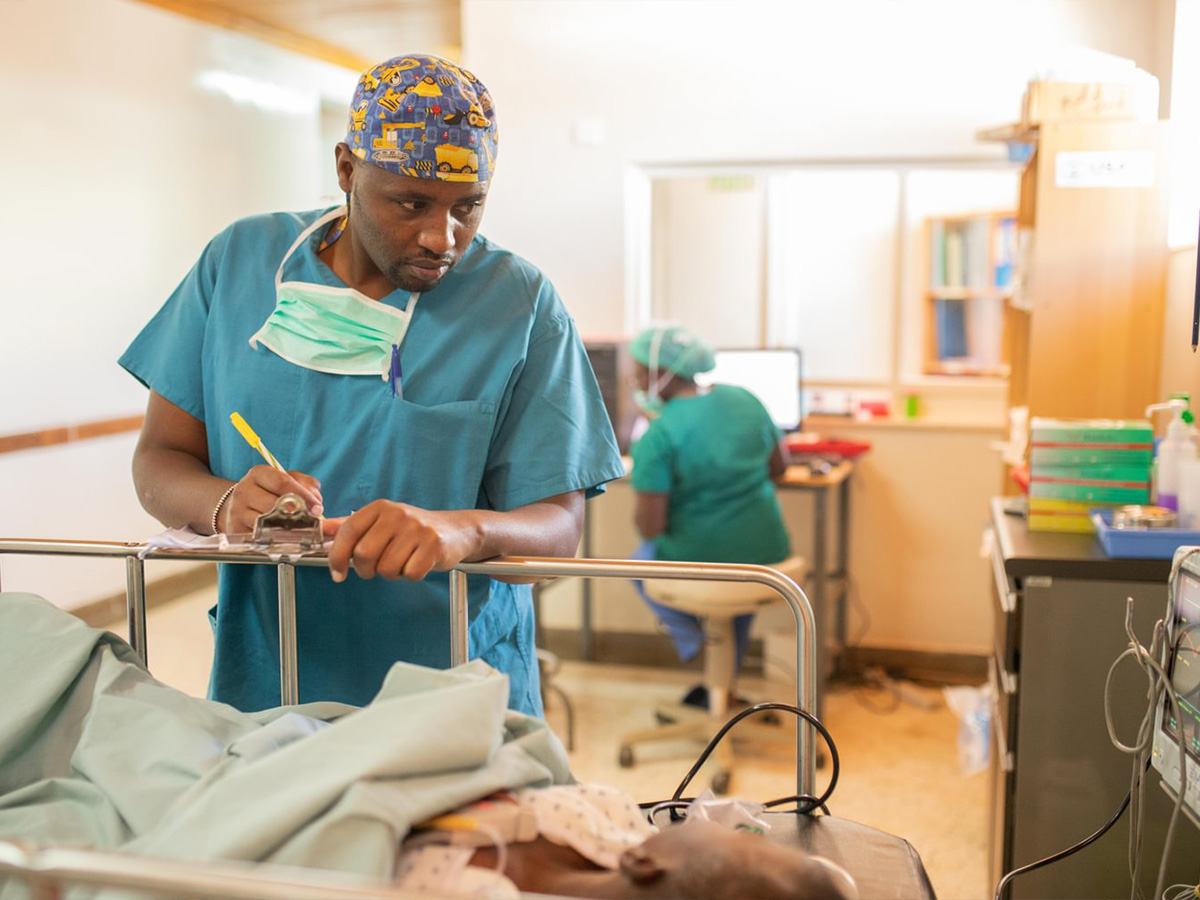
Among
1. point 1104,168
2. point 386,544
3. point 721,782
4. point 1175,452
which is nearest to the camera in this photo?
point 386,544

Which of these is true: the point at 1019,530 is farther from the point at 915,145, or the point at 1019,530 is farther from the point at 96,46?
the point at 96,46

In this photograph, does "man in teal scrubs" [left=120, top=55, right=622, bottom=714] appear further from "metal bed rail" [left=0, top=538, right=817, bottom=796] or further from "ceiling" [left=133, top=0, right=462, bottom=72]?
"ceiling" [left=133, top=0, right=462, bottom=72]

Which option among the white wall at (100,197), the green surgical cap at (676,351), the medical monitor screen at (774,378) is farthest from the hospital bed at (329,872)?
the medical monitor screen at (774,378)

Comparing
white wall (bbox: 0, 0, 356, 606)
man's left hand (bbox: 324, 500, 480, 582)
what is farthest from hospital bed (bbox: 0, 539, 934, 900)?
white wall (bbox: 0, 0, 356, 606)

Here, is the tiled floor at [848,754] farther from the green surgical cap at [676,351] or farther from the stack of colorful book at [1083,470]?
the green surgical cap at [676,351]

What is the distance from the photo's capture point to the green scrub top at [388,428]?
1354 millimetres

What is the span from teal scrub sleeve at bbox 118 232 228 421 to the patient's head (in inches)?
34.5

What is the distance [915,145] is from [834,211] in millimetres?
553

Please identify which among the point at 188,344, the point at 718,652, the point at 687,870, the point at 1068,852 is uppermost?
the point at 188,344

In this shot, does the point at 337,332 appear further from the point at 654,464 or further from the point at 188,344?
the point at 654,464

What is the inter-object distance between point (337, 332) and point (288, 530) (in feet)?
1.03

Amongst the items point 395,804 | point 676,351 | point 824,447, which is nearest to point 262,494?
point 395,804

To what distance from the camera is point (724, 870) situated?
80 cm

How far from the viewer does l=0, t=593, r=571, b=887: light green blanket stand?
31.2 inches
